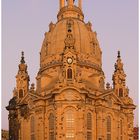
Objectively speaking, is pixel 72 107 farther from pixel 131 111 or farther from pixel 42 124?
pixel 131 111

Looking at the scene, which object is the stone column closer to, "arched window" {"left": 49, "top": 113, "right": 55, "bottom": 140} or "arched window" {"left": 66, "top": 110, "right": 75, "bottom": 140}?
"arched window" {"left": 66, "top": 110, "right": 75, "bottom": 140}

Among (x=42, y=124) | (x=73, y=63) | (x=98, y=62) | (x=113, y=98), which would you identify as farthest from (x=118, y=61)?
(x=42, y=124)

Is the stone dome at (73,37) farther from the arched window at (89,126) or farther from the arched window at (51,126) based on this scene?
the arched window at (51,126)

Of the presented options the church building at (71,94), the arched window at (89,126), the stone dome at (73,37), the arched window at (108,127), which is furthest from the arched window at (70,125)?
the stone dome at (73,37)

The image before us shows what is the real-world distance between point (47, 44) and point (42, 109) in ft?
44.1

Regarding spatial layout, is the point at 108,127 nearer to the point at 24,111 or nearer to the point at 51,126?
Result: the point at 51,126

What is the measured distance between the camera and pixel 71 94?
191 ft

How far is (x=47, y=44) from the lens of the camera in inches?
2756

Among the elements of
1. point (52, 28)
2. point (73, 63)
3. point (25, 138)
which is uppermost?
point (52, 28)

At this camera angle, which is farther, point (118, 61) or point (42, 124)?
point (118, 61)

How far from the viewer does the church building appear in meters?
58.1

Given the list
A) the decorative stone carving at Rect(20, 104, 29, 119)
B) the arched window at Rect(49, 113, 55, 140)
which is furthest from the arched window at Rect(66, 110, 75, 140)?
the decorative stone carving at Rect(20, 104, 29, 119)

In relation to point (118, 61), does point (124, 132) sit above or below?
below

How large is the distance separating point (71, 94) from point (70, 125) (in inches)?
173
